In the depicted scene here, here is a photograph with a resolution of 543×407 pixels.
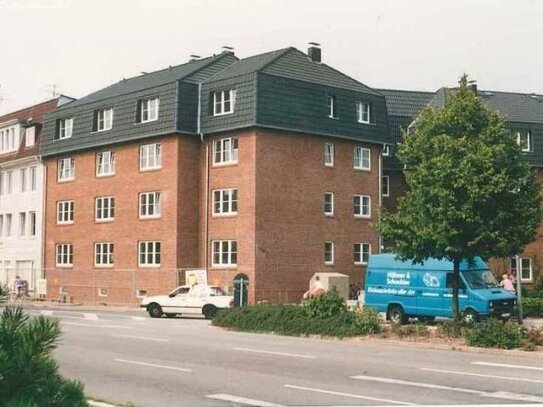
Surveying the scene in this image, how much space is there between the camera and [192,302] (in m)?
33.5

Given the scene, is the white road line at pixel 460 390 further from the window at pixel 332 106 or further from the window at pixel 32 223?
the window at pixel 32 223

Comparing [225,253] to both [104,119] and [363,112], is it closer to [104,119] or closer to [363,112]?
[363,112]

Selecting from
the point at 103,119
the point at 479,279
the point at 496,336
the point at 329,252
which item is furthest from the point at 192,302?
the point at 103,119

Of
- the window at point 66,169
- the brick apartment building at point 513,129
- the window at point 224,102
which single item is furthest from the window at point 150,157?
the brick apartment building at point 513,129

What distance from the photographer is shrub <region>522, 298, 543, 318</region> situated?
3105cm

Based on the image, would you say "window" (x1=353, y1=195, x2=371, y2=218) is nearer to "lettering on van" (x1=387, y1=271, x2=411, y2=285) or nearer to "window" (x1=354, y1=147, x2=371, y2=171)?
"window" (x1=354, y1=147, x2=371, y2=171)

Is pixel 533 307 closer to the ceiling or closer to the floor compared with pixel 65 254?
closer to the floor

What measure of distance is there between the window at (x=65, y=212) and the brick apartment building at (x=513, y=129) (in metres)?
18.9

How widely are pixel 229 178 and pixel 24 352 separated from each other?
36798 mm

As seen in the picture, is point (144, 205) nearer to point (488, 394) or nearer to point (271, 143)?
point (271, 143)

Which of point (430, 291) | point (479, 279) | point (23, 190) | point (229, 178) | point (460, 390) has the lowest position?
point (460, 390)

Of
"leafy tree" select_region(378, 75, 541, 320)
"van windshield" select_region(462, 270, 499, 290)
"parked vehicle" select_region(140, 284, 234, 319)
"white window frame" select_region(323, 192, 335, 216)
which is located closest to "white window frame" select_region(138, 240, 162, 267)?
"white window frame" select_region(323, 192, 335, 216)

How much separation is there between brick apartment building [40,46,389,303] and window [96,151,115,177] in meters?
0.06

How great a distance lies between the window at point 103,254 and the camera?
47188 mm
